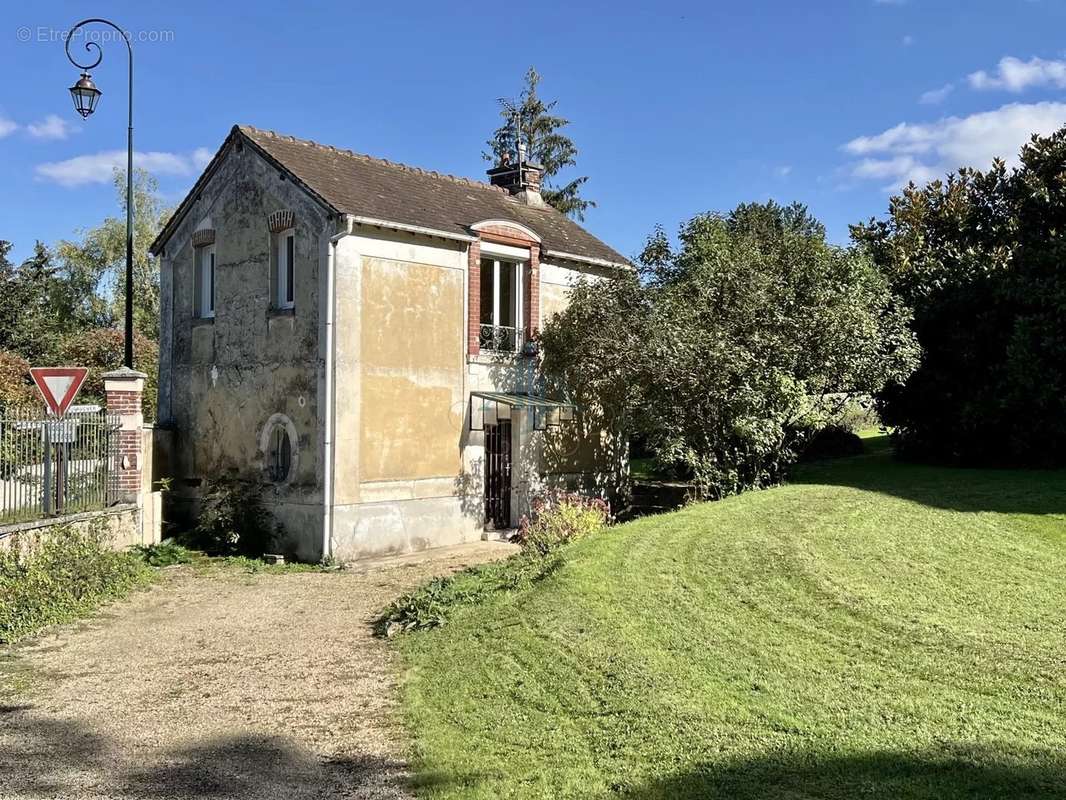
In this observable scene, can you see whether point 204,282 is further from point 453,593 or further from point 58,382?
point 453,593

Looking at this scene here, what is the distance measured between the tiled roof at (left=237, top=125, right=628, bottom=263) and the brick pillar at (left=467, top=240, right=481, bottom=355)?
45 cm

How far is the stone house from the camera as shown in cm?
1394

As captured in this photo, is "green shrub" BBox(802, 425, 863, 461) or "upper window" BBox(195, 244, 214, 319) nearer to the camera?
"upper window" BBox(195, 244, 214, 319)

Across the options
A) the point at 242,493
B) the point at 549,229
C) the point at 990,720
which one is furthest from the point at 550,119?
the point at 990,720

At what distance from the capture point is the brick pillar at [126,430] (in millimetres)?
13883

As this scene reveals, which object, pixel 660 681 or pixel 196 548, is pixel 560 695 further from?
pixel 196 548

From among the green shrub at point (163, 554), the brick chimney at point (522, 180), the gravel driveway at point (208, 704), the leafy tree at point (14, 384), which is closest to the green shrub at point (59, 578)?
the gravel driveway at point (208, 704)

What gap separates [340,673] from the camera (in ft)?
25.3

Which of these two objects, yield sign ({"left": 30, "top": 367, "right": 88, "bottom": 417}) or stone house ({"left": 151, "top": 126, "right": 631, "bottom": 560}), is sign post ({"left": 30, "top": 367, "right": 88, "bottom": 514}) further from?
stone house ({"left": 151, "top": 126, "right": 631, "bottom": 560})

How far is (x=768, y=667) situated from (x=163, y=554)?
A: 10225 millimetres

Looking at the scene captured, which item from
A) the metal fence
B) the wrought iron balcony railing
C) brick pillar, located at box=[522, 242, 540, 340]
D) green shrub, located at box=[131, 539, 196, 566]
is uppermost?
brick pillar, located at box=[522, 242, 540, 340]

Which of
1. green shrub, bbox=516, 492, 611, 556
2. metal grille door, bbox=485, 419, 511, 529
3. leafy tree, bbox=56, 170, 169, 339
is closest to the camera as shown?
green shrub, bbox=516, 492, 611, 556

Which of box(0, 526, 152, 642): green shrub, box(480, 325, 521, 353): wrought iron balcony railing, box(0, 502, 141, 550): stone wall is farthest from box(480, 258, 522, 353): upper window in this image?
box(0, 526, 152, 642): green shrub

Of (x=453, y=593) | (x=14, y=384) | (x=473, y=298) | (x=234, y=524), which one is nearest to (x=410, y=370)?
(x=473, y=298)
